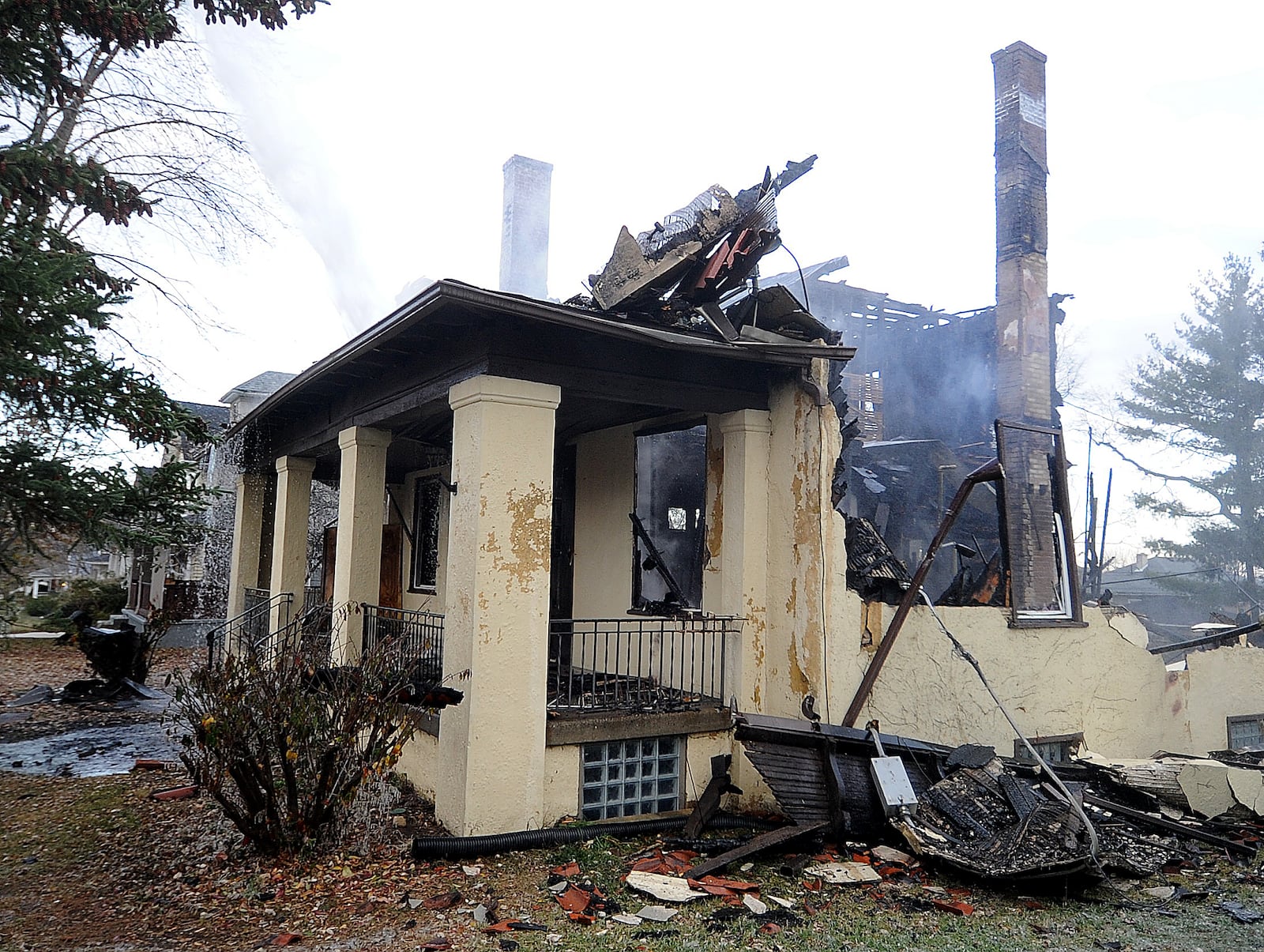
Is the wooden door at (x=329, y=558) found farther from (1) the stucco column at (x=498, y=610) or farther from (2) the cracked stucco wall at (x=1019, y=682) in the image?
(2) the cracked stucco wall at (x=1019, y=682)

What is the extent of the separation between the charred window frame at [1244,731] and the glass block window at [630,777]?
769 centimetres

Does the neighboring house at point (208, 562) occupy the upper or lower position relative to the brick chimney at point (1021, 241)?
lower

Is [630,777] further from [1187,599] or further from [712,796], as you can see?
[1187,599]

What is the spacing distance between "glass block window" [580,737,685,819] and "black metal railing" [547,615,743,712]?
334 mm

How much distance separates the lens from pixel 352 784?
5867 mm

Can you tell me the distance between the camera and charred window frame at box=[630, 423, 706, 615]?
920 centimetres

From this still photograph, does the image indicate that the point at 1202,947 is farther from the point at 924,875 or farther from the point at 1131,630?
the point at 1131,630

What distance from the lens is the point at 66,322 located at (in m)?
7.10

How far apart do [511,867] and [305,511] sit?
7.82 m

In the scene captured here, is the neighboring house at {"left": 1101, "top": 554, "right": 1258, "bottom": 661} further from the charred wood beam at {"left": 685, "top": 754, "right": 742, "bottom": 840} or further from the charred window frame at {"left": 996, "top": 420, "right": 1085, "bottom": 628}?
the charred wood beam at {"left": 685, "top": 754, "right": 742, "bottom": 840}

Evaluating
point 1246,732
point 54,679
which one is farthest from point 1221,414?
point 54,679

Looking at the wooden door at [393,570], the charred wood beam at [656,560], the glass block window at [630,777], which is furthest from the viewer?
the wooden door at [393,570]

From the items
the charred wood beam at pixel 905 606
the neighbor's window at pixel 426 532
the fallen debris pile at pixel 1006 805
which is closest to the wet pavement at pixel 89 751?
the neighbor's window at pixel 426 532

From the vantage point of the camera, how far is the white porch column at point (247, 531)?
1406 centimetres
